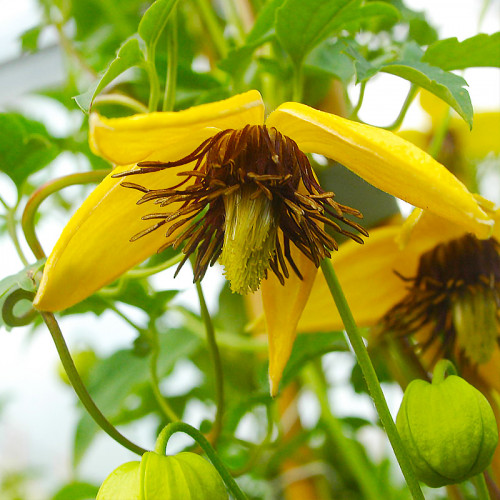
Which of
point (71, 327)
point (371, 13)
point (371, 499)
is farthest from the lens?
point (71, 327)

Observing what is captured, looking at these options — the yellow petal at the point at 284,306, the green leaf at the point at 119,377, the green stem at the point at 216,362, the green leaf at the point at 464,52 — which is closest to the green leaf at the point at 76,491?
the green leaf at the point at 119,377

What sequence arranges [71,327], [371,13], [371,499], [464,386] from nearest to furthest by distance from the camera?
[464,386] → [371,13] → [371,499] → [71,327]

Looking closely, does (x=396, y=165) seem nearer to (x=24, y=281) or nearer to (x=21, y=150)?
(x=24, y=281)

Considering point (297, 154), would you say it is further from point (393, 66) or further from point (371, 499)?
point (371, 499)

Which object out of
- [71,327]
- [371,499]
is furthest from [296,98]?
[71,327]

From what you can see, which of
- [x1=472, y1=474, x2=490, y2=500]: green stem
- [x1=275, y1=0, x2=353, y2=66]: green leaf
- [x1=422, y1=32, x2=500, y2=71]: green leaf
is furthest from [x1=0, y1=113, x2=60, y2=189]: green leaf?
[x1=472, y1=474, x2=490, y2=500]: green stem

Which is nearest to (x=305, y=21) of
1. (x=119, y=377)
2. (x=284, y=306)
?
(x=284, y=306)

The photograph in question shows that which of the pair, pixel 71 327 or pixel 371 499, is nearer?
pixel 371 499
